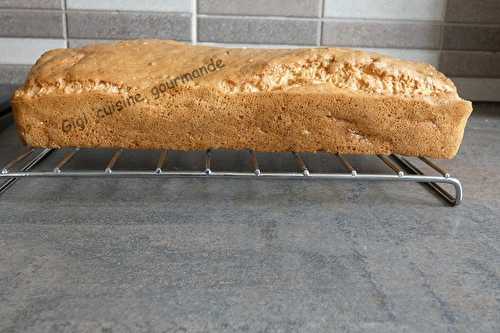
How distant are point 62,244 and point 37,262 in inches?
2.5

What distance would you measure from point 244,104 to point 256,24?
103 centimetres

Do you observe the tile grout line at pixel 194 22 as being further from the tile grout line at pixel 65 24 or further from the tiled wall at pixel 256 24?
the tile grout line at pixel 65 24

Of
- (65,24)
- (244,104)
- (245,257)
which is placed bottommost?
(245,257)

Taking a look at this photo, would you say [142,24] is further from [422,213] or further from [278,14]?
[422,213]

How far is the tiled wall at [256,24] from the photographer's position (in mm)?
1938

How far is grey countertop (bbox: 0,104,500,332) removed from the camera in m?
0.65

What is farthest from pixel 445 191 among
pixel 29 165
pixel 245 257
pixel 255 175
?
pixel 29 165

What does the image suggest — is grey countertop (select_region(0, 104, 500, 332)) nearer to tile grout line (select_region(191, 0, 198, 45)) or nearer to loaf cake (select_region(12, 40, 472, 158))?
loaf cake (select_region(12, 40, 472, 158))

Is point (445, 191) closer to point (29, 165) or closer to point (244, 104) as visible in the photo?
point (244, 104)

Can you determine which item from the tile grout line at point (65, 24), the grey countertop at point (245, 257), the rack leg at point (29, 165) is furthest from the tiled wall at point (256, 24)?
the grey countertop at point (245, 257)

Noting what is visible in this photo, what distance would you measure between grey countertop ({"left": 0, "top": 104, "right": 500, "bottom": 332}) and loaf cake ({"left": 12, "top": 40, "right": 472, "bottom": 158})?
111 millimetres

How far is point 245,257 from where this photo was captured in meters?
0.81

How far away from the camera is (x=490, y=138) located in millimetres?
1630

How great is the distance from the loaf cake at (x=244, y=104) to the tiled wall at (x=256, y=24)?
900mm
